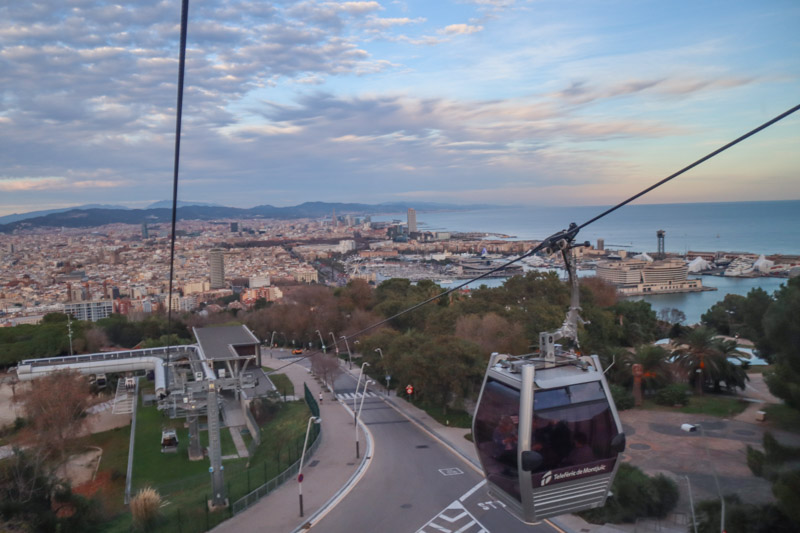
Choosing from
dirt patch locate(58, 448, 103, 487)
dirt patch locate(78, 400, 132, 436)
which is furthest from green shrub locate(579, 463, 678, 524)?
dirt patch locate(78, 400, 132, 436)

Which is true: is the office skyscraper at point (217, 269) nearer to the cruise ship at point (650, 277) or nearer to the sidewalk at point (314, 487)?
the cruise ship at point (650, 277)

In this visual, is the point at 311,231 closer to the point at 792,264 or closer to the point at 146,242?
the point at 146,242

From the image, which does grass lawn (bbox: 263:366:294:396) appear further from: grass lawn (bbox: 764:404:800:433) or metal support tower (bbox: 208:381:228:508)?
grass lawn (bbox: 764:404:800:433)

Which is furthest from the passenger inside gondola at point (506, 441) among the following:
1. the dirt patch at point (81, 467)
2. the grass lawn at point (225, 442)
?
the dirt patch at point (81, 467)

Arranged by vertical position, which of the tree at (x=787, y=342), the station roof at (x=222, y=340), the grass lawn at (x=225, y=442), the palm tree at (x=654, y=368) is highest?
the tree at (x=787, y=342)

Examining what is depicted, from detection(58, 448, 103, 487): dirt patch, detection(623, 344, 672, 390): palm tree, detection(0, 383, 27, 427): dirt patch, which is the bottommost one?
detection(0, 383, 27, 427): dirt patch
